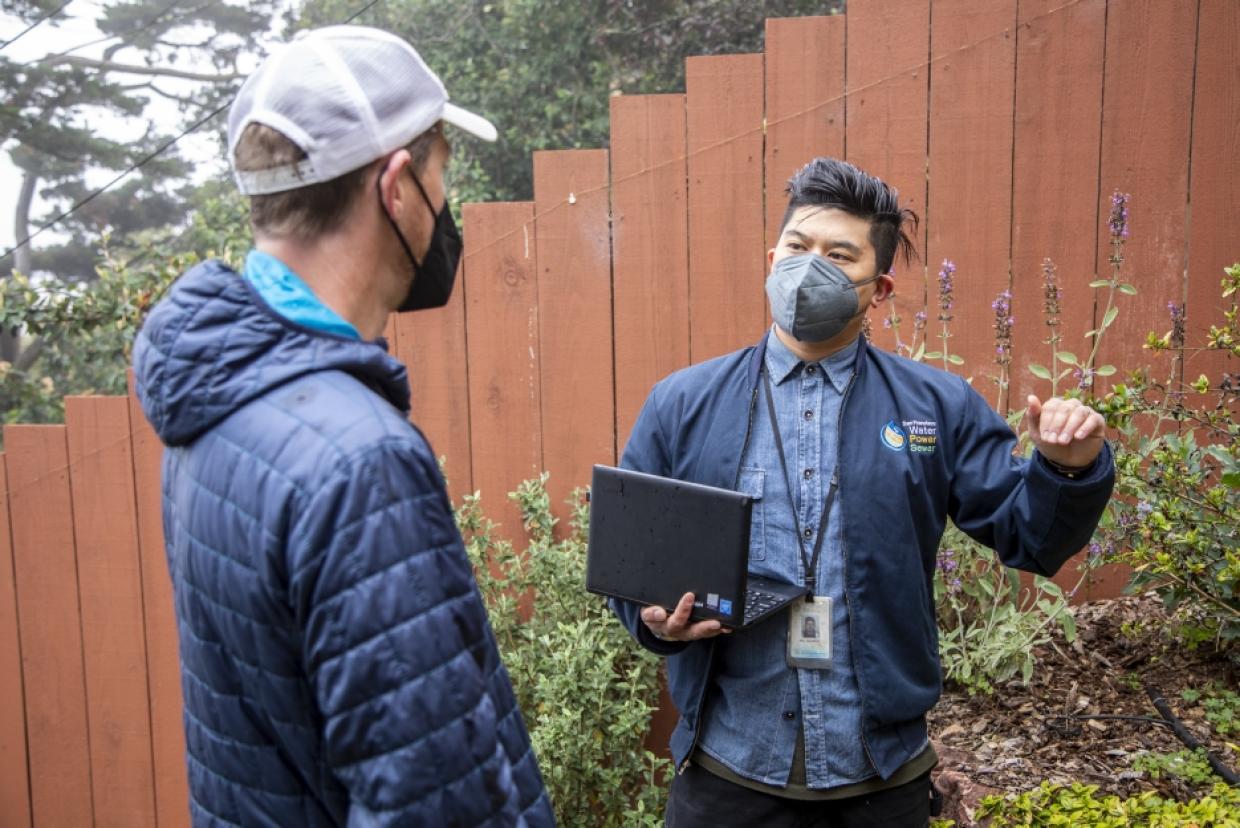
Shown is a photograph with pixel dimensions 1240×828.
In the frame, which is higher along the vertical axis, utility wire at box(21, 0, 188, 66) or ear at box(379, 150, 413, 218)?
utility wire at box(21, 0, 188, 66)

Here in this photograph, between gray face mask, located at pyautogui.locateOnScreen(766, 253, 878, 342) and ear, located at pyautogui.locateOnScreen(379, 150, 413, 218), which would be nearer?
ear, located at pyautogui.locateOnScreen(379, 150, 413, 218)

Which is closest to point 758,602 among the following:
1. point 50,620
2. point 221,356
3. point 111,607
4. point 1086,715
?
point 221,356

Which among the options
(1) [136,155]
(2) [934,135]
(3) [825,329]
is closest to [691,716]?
(3) [825,329]

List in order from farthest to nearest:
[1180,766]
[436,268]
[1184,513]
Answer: [1184,513] → [1180,766] → [436,268]

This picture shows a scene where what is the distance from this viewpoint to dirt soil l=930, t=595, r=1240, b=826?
2.92m

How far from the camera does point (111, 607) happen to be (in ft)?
15.3

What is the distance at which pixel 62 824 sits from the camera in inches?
191

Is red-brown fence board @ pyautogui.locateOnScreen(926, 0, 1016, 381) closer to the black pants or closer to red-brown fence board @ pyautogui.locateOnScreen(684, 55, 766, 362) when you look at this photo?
red-brown fence board @ pyautogui.locateOnScreen(684, 55, 766, 362)

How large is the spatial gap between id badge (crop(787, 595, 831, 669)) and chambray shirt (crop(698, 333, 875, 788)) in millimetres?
19

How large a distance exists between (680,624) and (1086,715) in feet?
5.99

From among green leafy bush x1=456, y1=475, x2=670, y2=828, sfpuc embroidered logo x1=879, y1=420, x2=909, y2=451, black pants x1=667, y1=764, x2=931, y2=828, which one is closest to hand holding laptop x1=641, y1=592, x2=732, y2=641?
black pants x1=667, y1=764, x2=931, y2=828

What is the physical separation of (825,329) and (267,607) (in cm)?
152

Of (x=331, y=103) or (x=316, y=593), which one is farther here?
(x=331, y=103)

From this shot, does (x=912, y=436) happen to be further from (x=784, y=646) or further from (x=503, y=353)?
(x=503, y=353)
